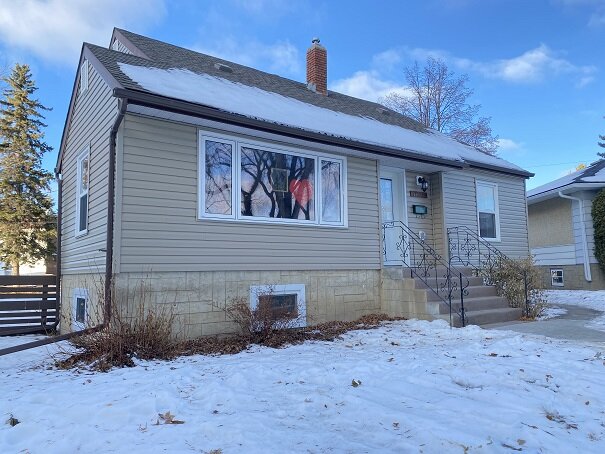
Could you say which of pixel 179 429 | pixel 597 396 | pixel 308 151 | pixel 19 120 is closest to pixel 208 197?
pixel 308 151

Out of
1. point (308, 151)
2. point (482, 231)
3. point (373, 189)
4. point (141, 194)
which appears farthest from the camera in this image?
point (482, 231)

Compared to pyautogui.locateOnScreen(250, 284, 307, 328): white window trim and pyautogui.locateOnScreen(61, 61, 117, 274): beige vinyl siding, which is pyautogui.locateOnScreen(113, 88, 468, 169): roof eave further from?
pyautogui.locateOnScreen(250, 284, 307, 328): white window trim

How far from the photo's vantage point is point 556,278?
1587 centimetres

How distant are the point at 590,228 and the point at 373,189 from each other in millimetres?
9363

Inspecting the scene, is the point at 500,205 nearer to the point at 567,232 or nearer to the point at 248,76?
the point at 567,232

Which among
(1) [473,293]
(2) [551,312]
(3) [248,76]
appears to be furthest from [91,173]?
(2) [551,312]

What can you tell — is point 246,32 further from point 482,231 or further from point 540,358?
point 540,358

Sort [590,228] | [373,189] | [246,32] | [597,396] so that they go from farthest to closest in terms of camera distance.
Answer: [246,32] → [590,228] → [373,189] → [597,396]

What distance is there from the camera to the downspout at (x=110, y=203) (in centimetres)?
622

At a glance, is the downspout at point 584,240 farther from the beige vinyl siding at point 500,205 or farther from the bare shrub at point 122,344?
the bare shrub at point 122,344

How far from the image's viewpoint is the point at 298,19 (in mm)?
15383

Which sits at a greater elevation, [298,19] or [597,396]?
[298,19]

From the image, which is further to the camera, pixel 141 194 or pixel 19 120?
pixel 19 120

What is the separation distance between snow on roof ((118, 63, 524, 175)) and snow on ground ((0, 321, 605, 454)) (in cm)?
402
